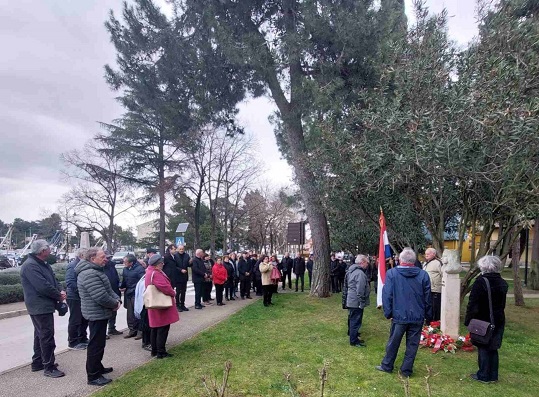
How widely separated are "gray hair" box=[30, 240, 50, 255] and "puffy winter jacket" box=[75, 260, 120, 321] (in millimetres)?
713

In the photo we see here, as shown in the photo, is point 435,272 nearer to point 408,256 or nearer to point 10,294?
point 408,256

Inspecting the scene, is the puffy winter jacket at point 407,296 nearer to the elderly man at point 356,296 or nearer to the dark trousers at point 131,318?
the elderly man at point 356,296

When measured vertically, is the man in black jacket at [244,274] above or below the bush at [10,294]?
above

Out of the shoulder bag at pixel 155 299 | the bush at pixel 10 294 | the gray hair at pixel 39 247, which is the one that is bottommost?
the bush at pixel 10 294

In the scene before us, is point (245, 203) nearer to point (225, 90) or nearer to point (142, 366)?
point (225, 90)

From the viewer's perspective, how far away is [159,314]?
604 centimetres

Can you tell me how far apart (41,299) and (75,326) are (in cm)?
199

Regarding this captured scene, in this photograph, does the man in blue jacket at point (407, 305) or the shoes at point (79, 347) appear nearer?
the man in blue jacket at point (407, 305)

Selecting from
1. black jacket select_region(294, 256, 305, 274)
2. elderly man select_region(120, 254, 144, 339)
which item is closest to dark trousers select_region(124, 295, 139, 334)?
elderly man select_region(120, 254, 144, 339)

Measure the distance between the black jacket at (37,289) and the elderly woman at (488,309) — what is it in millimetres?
5582

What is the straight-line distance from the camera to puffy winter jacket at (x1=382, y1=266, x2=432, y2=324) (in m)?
5.40

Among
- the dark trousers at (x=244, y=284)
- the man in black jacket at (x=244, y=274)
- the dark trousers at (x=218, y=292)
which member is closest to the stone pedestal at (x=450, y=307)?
the dark trousers at (x=218, y=292)

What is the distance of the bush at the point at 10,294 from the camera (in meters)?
13.2

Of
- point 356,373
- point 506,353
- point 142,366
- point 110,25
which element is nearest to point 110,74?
point 110,25
